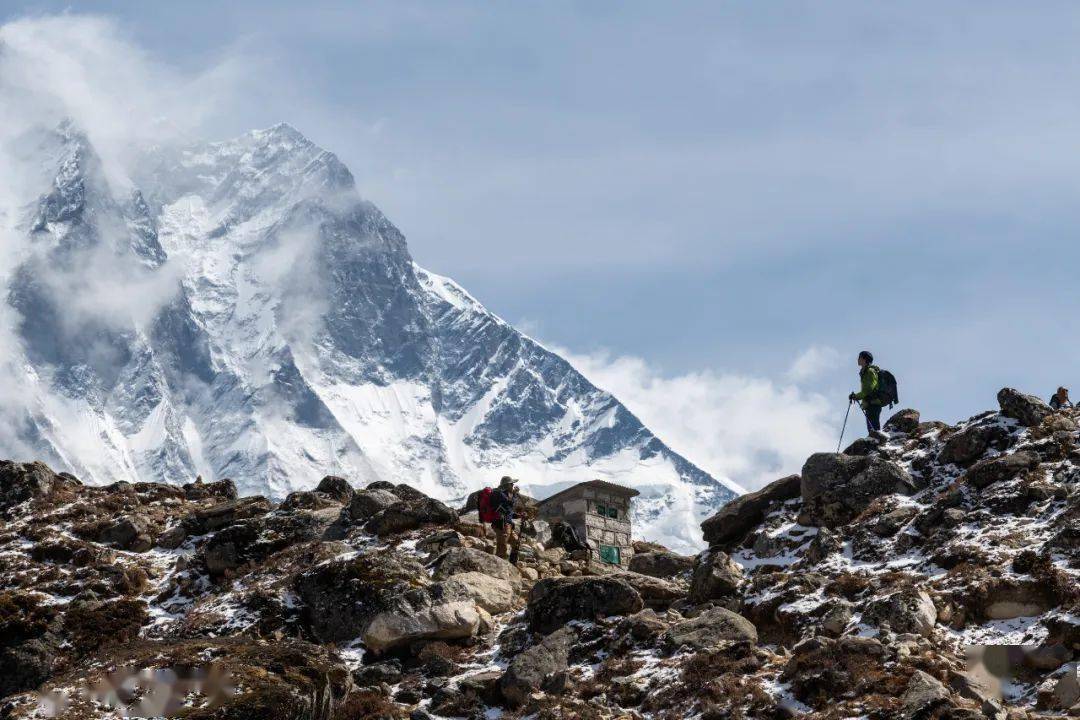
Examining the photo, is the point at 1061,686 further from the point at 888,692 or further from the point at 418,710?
the point at 418,710

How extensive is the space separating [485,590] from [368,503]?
22.5 ft

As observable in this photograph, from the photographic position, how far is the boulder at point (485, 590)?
29.2 metres

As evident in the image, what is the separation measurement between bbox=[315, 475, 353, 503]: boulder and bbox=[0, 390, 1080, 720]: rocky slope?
2215 mm

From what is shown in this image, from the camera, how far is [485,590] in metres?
29.8

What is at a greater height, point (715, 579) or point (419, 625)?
point (715, 579)

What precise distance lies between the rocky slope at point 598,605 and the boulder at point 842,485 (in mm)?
47

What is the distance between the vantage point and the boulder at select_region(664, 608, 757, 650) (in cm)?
2452

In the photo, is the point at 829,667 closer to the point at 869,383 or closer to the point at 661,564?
the point at 661,564

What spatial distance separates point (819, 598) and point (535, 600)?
5.79 m

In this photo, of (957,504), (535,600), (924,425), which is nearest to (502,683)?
(535,600)

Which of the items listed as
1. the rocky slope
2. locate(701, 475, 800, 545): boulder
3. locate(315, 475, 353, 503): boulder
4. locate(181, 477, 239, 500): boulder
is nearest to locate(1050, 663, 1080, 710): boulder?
the rocky slope

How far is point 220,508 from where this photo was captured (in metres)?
36.5

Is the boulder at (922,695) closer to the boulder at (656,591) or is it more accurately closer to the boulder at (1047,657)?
the boulder at (1047,657)

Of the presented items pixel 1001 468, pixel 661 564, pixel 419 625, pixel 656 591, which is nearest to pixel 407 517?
pixel 661 564
